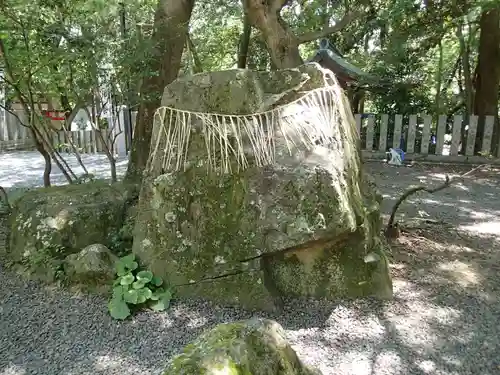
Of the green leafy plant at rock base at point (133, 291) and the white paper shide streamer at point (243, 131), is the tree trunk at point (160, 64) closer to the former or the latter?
the white paper shide streamer at point (243, 131)

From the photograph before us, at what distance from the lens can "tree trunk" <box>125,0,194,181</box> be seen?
474 cm

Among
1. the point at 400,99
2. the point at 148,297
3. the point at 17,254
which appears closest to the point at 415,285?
the point at 148,297

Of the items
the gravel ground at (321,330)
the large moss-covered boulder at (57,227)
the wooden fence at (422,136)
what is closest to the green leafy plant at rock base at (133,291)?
the gravel ground at (321,330)

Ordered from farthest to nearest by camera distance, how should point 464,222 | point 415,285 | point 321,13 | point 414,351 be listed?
point 321,13
point 464,222
point 415,285
point 414,351

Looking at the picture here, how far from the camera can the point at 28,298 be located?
324 cm

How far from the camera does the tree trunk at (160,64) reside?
15.5ft

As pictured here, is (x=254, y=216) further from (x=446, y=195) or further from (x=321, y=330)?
(x=446, y=195)

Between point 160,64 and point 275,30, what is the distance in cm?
136

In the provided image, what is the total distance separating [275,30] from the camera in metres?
5.14

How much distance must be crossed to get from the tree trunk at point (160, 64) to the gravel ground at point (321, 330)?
193cm

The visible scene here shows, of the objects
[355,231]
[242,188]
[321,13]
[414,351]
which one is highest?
[321,13]

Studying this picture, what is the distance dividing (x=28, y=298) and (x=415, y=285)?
2.87m

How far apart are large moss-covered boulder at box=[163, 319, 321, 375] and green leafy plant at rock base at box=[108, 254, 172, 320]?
62.1 inches

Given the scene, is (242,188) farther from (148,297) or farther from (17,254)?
(17,254)
